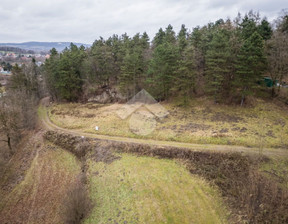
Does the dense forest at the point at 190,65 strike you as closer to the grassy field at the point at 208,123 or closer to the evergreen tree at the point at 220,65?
the evergreen tree at the point at 220,65

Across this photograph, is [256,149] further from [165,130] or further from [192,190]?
[165,130]

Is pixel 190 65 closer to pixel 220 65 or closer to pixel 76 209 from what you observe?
pixel 220 65

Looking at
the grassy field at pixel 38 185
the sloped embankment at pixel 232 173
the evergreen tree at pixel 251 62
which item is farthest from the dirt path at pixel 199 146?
the evergreen tree at pixel 251 62

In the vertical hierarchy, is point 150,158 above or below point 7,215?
above

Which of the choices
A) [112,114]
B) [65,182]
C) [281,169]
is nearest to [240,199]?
[281,169]

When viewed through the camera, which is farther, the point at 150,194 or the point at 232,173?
the point at 232,173

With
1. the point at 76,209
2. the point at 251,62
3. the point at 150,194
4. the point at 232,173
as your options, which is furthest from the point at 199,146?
the point at 251,62

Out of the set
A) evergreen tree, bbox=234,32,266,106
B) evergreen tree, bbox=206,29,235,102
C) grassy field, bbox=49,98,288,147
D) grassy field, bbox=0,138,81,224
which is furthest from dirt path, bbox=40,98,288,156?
evergreen tree, bbox=206,29,235,102
